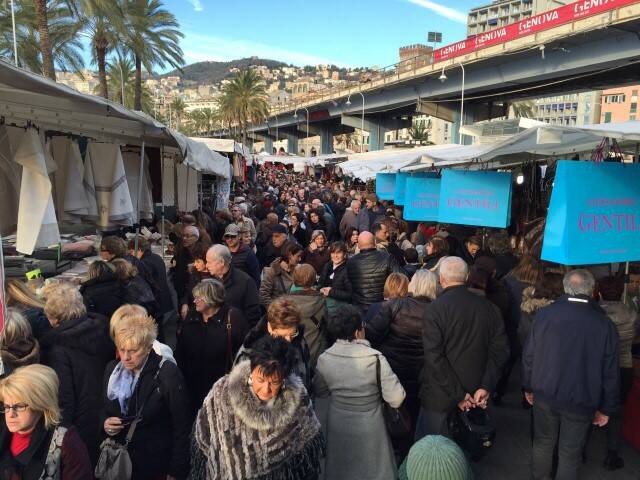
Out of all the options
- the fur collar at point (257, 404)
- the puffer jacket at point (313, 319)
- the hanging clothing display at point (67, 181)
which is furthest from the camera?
the hanging clothing display at point (67, 181)

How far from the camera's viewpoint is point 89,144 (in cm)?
608

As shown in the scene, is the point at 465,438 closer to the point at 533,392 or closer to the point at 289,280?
the point at 533,392

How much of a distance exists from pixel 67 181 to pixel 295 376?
Result: 13.3ft

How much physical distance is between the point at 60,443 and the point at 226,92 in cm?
6235

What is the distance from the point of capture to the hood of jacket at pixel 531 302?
16.9 feet

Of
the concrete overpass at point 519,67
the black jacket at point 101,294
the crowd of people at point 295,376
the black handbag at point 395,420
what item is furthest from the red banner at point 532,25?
the black jacket at point 101,294

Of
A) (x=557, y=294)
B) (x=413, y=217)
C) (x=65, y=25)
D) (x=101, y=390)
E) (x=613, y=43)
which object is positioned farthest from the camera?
(x=65, y=25)

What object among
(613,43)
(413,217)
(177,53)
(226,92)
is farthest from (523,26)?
(226,92)

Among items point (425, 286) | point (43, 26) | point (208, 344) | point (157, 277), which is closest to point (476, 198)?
point (425, 286)

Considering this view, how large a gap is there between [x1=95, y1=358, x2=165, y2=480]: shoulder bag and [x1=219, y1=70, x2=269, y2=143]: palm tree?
5789 cm

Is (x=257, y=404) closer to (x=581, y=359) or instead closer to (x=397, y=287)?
(x=397, y=287)

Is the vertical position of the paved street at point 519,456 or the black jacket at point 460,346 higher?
the black jacket at point 460,346

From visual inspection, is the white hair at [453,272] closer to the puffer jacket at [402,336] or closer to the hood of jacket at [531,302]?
the puffer jacket at [402,336]

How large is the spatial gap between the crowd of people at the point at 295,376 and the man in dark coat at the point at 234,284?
0.05ft
